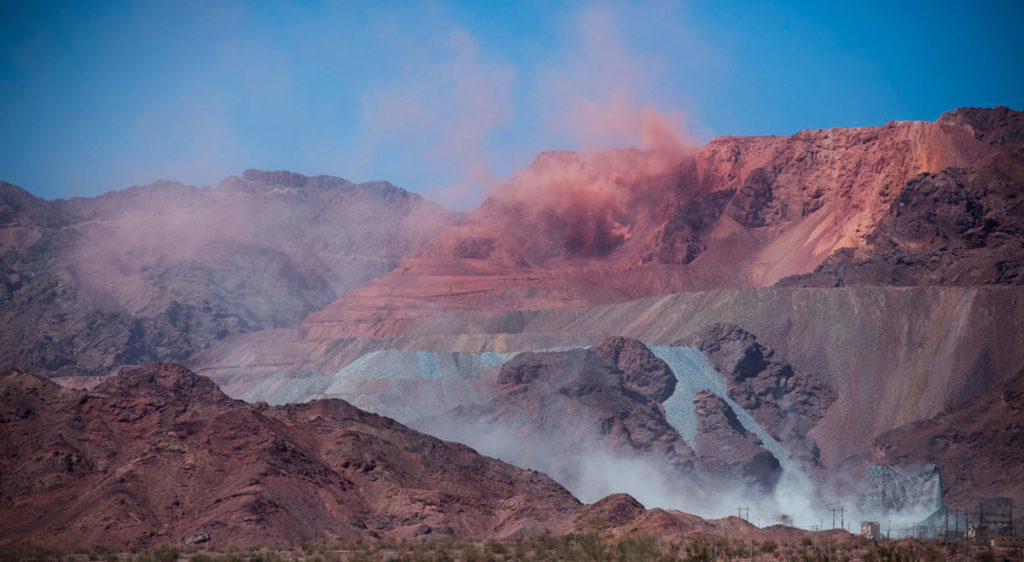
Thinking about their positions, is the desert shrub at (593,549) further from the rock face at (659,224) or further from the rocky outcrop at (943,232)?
the rock face at (659,224)

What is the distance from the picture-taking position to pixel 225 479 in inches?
2103

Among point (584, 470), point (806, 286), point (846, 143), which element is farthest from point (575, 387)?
point (846, 143)

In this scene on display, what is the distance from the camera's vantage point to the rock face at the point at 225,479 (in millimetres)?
49281

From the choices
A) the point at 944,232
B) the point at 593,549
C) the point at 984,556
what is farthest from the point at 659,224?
the point at 593,549

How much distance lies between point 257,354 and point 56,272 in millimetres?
40166

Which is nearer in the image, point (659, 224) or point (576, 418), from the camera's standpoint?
point (576, 418)

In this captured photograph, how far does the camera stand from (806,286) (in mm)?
122250

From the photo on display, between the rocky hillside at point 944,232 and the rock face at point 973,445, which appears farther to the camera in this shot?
the rocky hillside at point 944,232

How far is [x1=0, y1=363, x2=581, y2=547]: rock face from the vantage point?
49.3 metres

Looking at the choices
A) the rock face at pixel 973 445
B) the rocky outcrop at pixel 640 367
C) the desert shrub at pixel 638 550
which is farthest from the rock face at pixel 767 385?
the desert shrub at pixel 638 550

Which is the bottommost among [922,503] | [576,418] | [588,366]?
[922,503]

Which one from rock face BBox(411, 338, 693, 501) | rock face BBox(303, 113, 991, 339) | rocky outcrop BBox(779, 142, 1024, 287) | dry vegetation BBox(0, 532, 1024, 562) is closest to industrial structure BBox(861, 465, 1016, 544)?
rock face BBox(411, 338, 693, 501)

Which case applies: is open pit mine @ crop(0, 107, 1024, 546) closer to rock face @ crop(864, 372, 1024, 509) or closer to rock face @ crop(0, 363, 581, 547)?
rock face @ crop(0, 363, 581, 547)

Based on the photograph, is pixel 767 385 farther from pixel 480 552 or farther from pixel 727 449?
pixel 480 552
